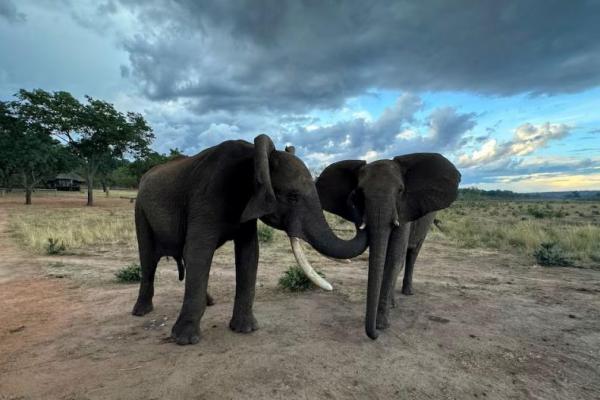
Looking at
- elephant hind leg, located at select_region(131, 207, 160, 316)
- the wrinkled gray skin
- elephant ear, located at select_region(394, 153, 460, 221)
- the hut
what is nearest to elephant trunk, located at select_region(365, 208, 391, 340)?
the wrinkled gray skin

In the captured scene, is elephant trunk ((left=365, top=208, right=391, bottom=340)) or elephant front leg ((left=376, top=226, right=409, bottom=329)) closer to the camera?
elephant trunk ((left=365, top=208, right=391, bottom=340))

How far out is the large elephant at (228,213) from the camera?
14.5ft

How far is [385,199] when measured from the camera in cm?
489

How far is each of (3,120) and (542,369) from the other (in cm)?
4498

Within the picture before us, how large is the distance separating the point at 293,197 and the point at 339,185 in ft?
5.98

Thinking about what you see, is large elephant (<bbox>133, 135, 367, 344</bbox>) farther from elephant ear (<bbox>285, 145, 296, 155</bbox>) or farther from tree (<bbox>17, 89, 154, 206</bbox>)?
tree (<bbox>17, 89, 154, 206</bbox>)

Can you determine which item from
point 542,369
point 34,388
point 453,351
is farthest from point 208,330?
point 542,369

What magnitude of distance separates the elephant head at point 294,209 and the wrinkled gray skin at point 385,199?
17.7 inches

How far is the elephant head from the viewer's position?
14.3 ft

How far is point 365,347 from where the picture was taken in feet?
15.6

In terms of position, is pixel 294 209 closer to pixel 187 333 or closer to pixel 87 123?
pixel 187 333

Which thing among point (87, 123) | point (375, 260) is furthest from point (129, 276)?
point (87, 123)

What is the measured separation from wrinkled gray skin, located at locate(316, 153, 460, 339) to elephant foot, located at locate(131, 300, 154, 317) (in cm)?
324

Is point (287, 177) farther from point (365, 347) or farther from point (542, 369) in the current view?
point (542, 369)
